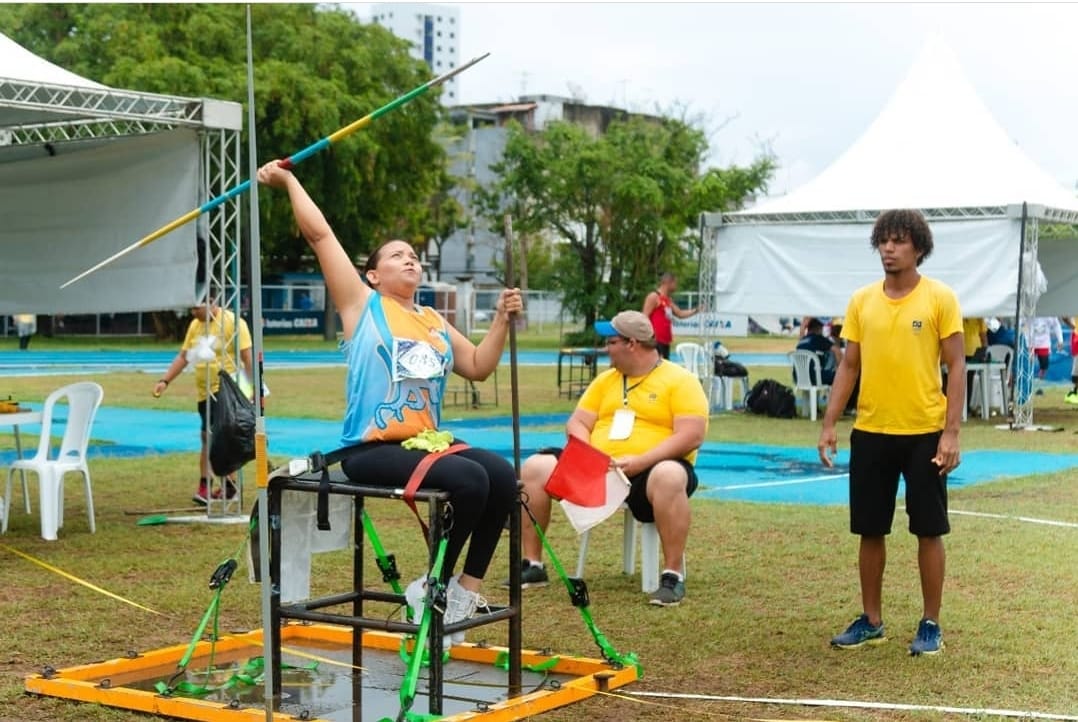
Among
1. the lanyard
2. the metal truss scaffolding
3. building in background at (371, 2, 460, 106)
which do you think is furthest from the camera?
building in background at (371, 2, 460, 106)

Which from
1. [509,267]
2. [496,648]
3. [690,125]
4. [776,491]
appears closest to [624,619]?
[496,648]

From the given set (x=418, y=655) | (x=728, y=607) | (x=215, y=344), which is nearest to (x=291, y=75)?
(x=215, y=344)

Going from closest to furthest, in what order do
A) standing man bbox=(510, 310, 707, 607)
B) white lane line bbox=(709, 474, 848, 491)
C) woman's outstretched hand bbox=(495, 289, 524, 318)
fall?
woman's outstretched hand bbox=(495, 289, 524, 318), standing man bbox=(510, 310, 707, 607), white lane line bbox=(709, 474, 848, 491)

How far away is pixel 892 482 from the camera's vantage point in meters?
6.81

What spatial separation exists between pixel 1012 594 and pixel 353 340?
401cm

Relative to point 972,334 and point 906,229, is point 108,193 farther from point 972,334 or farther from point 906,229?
point 972,334

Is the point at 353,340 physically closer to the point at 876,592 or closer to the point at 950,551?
the point at 876,592

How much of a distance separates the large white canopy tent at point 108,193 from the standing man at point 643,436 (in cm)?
347

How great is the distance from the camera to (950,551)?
9.35 metres

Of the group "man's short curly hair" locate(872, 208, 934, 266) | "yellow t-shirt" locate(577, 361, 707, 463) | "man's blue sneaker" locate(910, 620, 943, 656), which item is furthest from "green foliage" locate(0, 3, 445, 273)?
"man's blue sneaker" locate(910, 620, 943, 656)

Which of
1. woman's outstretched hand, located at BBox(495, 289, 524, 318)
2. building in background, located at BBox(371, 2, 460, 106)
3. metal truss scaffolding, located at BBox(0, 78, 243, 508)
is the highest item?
building in background, located at BBox(371, 2, 460, 106)

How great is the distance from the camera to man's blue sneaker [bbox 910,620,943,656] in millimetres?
6582

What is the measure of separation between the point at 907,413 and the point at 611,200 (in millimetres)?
36802

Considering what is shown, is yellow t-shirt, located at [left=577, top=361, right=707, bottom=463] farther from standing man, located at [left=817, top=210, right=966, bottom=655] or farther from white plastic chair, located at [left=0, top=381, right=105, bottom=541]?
white plastic chair, located at [left=0, top=381, right=105, bottom=541]
